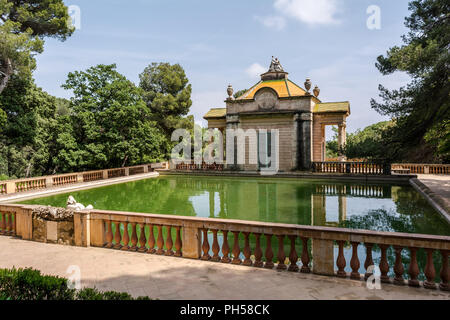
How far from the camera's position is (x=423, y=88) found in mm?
11352

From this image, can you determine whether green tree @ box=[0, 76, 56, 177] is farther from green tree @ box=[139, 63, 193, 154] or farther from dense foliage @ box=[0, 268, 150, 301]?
dense foliage @ box=[0, 268, 150, 301]

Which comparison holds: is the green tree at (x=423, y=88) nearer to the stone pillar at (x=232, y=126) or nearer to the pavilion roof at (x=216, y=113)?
the stone pillar at (x=232, y=126)

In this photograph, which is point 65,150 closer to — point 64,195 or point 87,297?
point 64,195

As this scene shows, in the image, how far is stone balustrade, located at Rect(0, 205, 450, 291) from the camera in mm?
4480

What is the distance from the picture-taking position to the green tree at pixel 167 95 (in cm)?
3478

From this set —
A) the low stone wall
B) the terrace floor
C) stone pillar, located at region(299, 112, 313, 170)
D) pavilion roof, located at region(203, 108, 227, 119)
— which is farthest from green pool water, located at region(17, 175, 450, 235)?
pavilion roof, located at region(203, 108, 227, 119)

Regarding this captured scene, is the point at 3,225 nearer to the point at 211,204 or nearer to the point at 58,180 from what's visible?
the point at 211,204

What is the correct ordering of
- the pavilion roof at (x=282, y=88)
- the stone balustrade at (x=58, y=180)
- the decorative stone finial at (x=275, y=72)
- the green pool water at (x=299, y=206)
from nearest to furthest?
the green pool water at (x=299, y=206) < the stone balustrade at (x=58, y=180) < the pavilion roof at (x=282, y=88) < the decorative stone finial at (x=275, y=72)

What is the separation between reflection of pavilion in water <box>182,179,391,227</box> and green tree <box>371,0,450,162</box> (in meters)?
3.62

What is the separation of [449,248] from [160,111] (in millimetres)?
33148

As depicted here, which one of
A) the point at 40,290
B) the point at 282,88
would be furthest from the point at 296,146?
the point at 40,290

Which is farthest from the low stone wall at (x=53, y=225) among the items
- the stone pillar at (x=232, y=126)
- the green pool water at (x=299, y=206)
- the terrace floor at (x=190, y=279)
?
the stone pillar at (x=232, y=126)

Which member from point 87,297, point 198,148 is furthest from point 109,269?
point 198,148

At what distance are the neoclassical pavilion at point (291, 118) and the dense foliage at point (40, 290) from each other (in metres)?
24.4
